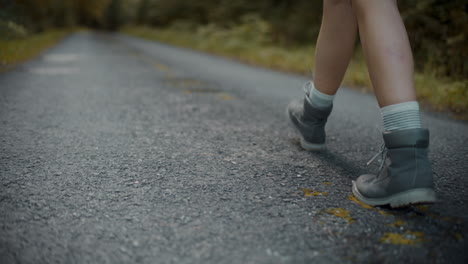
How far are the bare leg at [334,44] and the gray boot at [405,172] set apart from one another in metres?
0.57

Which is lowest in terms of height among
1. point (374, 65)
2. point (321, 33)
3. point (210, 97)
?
point (210, 97)

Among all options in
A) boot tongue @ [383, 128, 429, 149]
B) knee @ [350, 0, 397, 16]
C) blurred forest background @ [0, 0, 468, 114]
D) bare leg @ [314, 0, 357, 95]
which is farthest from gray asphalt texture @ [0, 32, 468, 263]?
blurred forest background @ [0, 0, 468, 114]

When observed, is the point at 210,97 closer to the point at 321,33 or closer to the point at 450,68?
the point at 321,33

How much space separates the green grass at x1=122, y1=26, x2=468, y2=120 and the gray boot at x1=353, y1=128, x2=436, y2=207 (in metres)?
2.44

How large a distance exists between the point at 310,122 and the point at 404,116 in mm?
693

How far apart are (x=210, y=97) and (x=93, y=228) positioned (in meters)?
2.60

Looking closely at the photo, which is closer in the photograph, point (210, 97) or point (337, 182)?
point (337, 182)

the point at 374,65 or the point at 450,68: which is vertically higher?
the point at 374,65

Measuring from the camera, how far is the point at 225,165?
1644 millimetres

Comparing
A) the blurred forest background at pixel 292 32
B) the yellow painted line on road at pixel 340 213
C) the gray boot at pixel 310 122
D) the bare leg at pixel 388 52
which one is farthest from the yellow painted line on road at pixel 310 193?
the blurred forest background at pixel 292 32

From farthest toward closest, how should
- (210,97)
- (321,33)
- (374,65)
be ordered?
1. (210,97)
2. (321,33)
3. (374,65)

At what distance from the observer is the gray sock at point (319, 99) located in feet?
5.84

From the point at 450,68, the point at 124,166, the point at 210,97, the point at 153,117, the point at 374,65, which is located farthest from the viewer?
the point at 450,68

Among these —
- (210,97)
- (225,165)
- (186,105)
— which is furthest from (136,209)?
(210,97)
